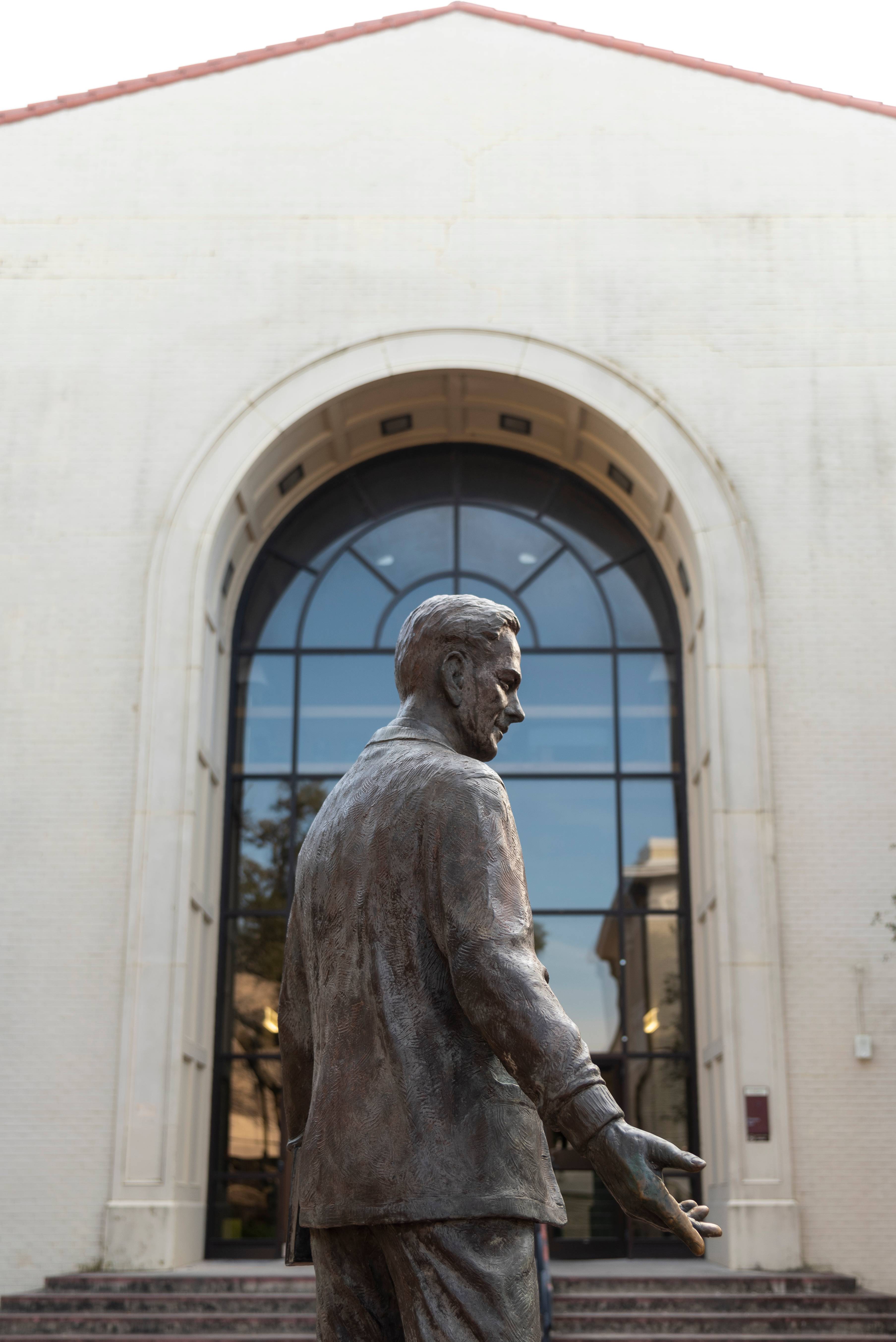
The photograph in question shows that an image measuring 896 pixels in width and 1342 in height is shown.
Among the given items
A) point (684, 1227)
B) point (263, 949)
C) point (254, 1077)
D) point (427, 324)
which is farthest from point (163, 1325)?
point (427, 324)

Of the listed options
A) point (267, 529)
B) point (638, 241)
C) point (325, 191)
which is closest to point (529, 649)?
point (267, 529)

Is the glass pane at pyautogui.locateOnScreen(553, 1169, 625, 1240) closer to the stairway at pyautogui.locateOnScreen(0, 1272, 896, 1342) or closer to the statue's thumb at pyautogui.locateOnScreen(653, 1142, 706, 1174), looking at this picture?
the stairway at pyautogui.locateOnScreen(0, 1272, 896, 1342)

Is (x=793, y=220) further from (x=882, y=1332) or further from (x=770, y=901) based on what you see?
(x=882, y=1332)

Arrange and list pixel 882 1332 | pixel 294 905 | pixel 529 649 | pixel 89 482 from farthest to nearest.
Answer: pixel 529 649 < pixel 89 482 < pixel 882 1332 < pixel 294 905

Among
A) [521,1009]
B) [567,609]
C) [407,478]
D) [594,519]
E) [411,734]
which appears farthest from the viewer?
[407,478]

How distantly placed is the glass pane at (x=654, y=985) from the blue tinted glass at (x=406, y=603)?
172 inches

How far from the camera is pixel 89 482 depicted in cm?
1534

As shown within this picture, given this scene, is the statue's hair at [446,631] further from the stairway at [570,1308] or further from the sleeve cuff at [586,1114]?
the stairway at [570,1308]

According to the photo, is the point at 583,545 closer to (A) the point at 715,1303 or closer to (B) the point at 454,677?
(A) the point at 715,1303

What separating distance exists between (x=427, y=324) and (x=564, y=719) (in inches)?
194

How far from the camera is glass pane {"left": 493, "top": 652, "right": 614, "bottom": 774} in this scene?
635 inches

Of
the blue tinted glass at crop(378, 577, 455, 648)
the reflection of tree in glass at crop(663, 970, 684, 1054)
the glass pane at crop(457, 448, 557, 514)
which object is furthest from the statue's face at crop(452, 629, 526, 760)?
the glass pane at crop(457, 448, 557, 514)

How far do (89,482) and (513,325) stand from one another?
17.1 ft

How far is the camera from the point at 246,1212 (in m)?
14.7
